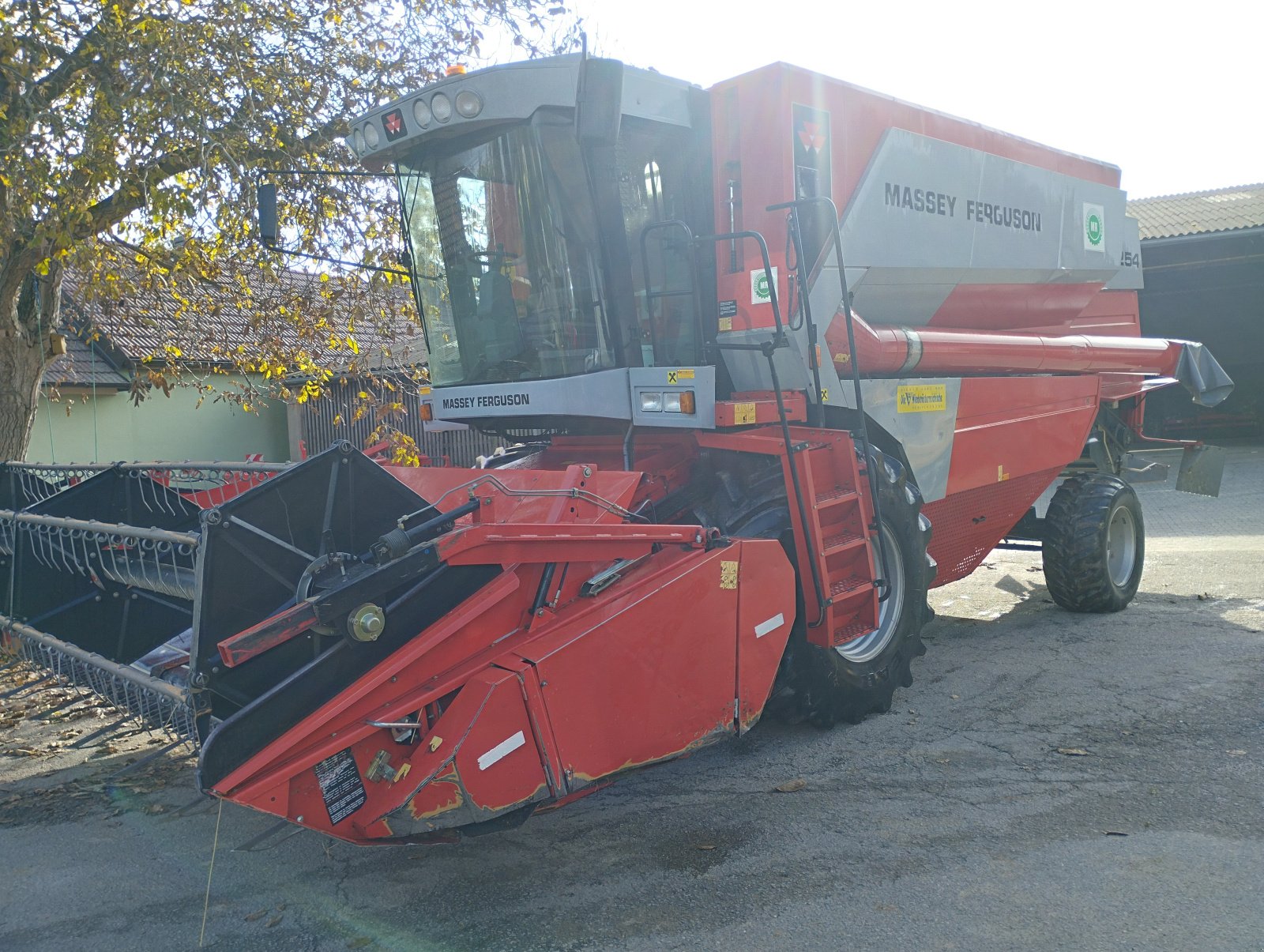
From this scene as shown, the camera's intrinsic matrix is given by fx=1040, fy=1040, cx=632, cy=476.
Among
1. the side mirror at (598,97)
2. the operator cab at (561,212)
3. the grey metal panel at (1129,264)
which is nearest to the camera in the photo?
the side mirror at (598,97)

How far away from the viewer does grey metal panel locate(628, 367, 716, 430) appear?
4418mm

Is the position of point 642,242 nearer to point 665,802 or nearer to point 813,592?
point 813,592

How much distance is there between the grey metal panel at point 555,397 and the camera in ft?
14.8

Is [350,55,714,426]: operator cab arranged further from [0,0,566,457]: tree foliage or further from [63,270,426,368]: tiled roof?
[63,270,426,368]: tiled roof

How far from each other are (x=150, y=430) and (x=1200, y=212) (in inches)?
696

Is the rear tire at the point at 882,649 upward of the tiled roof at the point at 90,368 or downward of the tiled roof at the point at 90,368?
downward

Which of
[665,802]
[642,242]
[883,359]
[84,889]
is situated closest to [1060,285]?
[883,359]

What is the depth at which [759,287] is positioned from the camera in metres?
4.62

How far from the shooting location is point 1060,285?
6.74 m

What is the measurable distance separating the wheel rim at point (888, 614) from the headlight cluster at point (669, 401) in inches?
46.1

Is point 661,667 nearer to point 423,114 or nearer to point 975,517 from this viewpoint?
point 423,114

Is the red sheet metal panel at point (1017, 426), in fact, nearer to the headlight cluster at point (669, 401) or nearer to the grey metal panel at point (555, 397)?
the headlight cluster at point (669, 401)

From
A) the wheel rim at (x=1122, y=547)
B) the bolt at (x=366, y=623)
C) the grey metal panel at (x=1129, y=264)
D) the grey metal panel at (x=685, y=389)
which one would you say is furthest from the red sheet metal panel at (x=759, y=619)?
the grey metal panel at (x=1129, y=264)

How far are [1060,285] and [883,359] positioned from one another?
242cm
